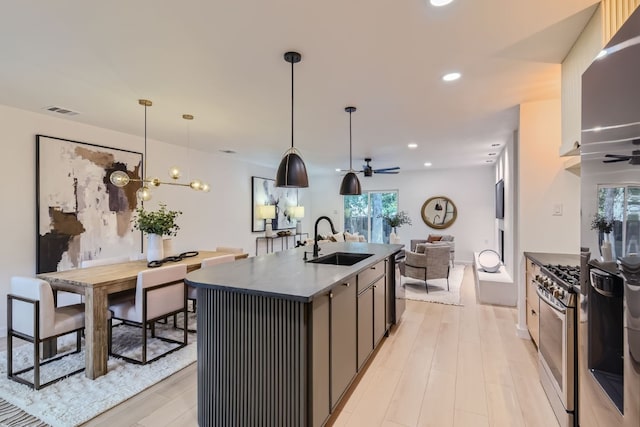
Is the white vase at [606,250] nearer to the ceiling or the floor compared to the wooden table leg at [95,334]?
nearer to the ceiling

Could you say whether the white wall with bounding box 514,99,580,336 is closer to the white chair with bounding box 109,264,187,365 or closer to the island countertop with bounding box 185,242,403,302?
the island countertop with bounding box 185,242,403,302

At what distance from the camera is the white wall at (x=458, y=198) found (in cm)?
799

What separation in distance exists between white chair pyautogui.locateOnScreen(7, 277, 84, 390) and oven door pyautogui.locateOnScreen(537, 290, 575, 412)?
12.0 feet

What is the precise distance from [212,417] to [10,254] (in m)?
3.37

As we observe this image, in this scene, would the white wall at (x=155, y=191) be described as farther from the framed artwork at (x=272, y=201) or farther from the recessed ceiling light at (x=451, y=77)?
the recessed ceiling light at (x=451, y=77)

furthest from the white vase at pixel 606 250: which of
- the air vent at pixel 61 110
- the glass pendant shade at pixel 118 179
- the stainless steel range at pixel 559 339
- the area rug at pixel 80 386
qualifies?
the air vent at pixel 61 110

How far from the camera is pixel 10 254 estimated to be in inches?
137

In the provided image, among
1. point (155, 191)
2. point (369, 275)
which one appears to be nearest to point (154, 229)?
point (155, 191)

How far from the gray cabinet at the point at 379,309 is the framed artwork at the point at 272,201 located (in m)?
4.15

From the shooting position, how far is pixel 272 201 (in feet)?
26.2

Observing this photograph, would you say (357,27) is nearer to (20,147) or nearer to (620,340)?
(620,340)

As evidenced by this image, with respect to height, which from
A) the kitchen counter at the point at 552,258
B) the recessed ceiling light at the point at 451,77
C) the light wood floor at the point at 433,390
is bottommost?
the light wood floor at the point at 433,390

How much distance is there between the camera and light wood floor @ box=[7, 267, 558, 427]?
206 cm

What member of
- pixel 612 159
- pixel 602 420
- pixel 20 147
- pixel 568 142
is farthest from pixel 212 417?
pixel 20 147
